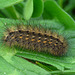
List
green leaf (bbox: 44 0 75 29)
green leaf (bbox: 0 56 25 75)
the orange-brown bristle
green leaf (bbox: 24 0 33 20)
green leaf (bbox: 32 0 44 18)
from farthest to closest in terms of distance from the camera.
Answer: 1. green leaf (bbox: 32 0 44 18)
2. green leaf (bbox: 24 0 33 20)
3. green leaf (bbox: 44 0 75 29)
4. the orange-brown bristle
5. green leaf (bbox: 0 56 25 75)

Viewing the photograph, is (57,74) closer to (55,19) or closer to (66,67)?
(66,67)

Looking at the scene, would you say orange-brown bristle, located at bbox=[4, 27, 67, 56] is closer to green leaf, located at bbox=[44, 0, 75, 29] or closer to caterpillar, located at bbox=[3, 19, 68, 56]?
caterpillar, located at bbox=[3, 19, 68, 56]

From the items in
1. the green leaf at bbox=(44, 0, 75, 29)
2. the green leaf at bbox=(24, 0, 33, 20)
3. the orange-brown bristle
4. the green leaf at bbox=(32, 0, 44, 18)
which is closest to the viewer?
the orange-brown bristle

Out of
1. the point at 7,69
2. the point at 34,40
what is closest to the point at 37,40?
the point at 34,40

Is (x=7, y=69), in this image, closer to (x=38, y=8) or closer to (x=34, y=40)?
(x=34, y=40)

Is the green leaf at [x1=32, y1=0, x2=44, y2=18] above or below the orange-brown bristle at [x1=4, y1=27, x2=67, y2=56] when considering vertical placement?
above

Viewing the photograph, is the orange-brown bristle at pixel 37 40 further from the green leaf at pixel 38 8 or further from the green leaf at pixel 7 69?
the green leaf at pixel 38 8

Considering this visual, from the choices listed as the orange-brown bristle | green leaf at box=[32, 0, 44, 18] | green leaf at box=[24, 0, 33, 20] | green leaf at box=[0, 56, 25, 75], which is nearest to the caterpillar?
the orange-brown bristle
